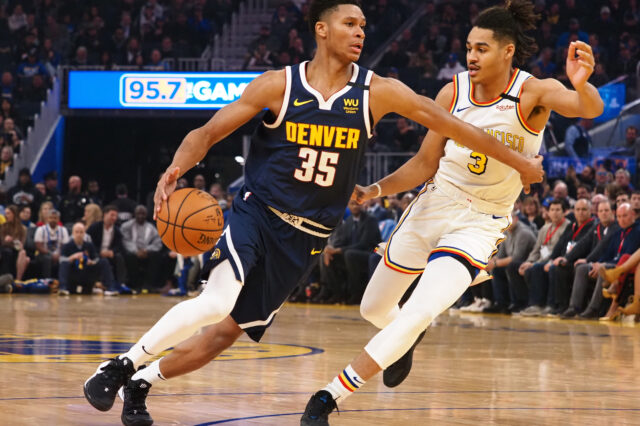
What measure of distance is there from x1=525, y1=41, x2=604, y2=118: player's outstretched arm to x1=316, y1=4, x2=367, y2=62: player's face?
94 cm

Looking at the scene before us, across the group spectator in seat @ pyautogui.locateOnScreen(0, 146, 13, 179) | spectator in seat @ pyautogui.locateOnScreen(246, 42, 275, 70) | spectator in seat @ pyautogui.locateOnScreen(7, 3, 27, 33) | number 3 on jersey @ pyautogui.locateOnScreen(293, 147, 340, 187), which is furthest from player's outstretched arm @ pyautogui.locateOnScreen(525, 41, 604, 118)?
spectator in seat @ pyautogui.locateOnScreen(7, 3, 27, 33)

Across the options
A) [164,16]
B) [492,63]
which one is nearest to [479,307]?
[492,63]

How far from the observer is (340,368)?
6887 millimetres

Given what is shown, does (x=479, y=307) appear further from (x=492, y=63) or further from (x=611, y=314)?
(x=492, y=63)

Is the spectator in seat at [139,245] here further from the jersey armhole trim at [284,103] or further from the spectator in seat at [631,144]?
the jersey armhole trim at [284,103]

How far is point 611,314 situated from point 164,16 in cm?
1550

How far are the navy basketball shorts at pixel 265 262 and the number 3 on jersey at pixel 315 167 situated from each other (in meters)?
0.22

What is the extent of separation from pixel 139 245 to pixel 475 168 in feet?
44.3

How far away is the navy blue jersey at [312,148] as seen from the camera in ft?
14.7

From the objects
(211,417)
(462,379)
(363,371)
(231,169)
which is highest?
(363,371)

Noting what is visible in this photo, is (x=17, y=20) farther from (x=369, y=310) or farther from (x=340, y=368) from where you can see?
(x=369, y=310)

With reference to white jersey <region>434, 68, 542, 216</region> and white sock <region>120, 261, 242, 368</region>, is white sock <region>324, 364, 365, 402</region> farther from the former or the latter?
white jersey <region>434, 68, 542, 216</region>

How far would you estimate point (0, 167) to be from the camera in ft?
66.5

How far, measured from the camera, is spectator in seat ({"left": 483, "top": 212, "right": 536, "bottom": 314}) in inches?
531
